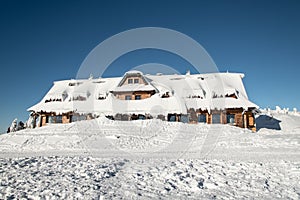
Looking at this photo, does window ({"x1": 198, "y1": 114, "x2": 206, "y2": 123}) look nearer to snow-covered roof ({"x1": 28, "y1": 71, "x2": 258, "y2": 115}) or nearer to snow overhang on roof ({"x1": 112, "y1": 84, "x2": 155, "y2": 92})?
snow-covered roof ({"x1": 28, "y1": 71, "x2": 258, "y2": 115})

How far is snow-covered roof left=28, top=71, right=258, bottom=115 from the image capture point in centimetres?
2658

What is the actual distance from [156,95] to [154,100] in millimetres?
958

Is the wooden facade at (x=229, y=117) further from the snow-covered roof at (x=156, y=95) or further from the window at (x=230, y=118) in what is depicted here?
the snow-covered roof at (x=156, y=95)

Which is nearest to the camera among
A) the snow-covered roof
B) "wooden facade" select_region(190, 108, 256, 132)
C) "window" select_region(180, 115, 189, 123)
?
"wooden facade" select_region(190, 108, 256, 132)

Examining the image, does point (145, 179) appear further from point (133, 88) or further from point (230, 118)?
point (133, 88)

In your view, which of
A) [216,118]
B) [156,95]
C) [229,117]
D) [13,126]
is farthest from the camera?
[13,126]

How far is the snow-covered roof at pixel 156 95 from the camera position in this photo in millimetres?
26578

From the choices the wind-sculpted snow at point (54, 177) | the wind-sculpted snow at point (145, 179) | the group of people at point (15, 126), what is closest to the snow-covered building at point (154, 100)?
the group of people at point (15, 126)

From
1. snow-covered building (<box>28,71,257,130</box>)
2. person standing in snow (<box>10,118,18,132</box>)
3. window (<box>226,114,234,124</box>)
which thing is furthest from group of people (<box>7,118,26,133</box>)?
window (<box>226,114,234,124</box>)

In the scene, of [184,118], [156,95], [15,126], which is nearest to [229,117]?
[184,118]

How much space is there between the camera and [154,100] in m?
26.9

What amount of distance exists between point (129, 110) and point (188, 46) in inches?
352

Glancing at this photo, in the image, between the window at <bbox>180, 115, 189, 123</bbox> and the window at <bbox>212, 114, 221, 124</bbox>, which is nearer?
the window at <bbox>212, 114, 221, 124</bbox>

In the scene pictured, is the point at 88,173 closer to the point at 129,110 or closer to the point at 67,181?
the point at 67,181
